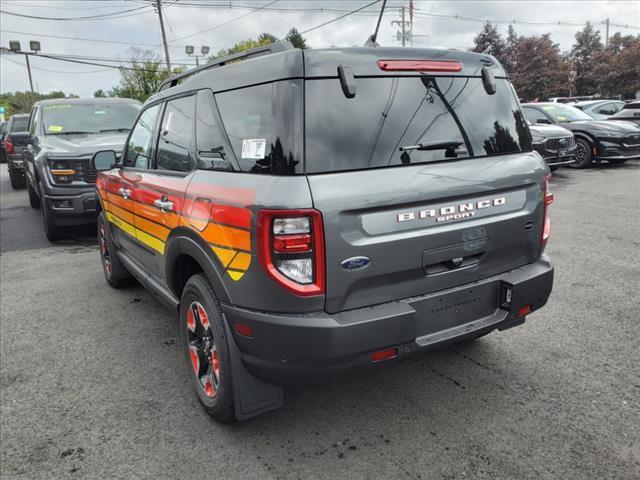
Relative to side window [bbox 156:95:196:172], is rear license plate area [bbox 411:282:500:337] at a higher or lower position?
lower

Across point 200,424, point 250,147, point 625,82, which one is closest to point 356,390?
point 200,424

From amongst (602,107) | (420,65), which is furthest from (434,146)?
(602,107)

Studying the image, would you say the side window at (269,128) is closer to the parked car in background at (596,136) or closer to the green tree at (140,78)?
the parked car in background at (596,136)

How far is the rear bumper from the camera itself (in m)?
2.18

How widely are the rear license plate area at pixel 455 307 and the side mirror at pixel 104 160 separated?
330 centimetres

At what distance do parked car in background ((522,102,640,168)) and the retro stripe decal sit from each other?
405 inches

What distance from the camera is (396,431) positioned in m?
2.67

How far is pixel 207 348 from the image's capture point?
2.85 m

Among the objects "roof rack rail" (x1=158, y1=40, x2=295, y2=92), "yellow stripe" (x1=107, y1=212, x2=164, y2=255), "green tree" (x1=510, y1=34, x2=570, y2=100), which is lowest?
"yellow stripe" (x1=107, y1=212, x2=164, y2=255)

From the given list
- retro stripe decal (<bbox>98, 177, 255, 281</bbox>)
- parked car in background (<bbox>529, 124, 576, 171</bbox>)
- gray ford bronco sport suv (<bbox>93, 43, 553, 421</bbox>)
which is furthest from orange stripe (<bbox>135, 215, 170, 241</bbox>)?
parked car in background (<bbox>529, 124, 576, 171</bbox>)

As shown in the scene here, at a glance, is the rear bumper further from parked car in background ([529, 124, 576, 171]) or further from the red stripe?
parked car in background ([529, 124, 576, 171])

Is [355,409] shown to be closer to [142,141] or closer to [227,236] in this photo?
[227,236]

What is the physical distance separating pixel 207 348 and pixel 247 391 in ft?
1.53

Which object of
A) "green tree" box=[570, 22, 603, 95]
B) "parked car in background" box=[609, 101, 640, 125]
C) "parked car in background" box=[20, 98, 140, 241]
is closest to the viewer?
"parked car in background" box=[20, 98, 140, 241]
